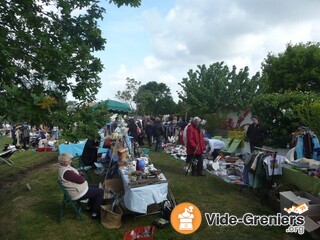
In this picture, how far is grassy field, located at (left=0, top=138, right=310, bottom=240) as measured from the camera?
5.16 metres

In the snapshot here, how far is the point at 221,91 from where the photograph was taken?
1131 inches

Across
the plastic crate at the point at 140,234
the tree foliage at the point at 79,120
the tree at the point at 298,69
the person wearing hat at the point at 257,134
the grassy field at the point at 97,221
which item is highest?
the tree at the point at 298,69

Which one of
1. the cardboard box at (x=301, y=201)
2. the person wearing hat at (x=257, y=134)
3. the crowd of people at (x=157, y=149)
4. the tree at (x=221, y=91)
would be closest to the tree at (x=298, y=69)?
the tree at (x=221, y=91)

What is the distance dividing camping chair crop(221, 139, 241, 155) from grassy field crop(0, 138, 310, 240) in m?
3.45

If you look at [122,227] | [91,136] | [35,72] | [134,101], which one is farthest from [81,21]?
[134,101]

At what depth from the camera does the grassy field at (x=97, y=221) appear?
5160 mm

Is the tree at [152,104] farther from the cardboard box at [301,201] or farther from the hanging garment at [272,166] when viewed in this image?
the cardboard box at [301,201]

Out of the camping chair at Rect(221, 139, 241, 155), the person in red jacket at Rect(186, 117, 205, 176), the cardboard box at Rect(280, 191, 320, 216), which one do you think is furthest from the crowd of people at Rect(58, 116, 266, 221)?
the cardboard box at Rect(280, 191, 320, 216)

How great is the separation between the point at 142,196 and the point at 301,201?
2682mm

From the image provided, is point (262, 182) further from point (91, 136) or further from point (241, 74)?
point (241, 74)

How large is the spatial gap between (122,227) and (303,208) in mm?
3028

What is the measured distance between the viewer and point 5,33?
4.82 m

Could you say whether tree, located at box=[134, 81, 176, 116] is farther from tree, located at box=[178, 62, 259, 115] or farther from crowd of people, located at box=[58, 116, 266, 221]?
crowd of people, located at box=[58, 116, 266, 221]

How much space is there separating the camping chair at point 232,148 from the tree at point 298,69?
17.1 meters
